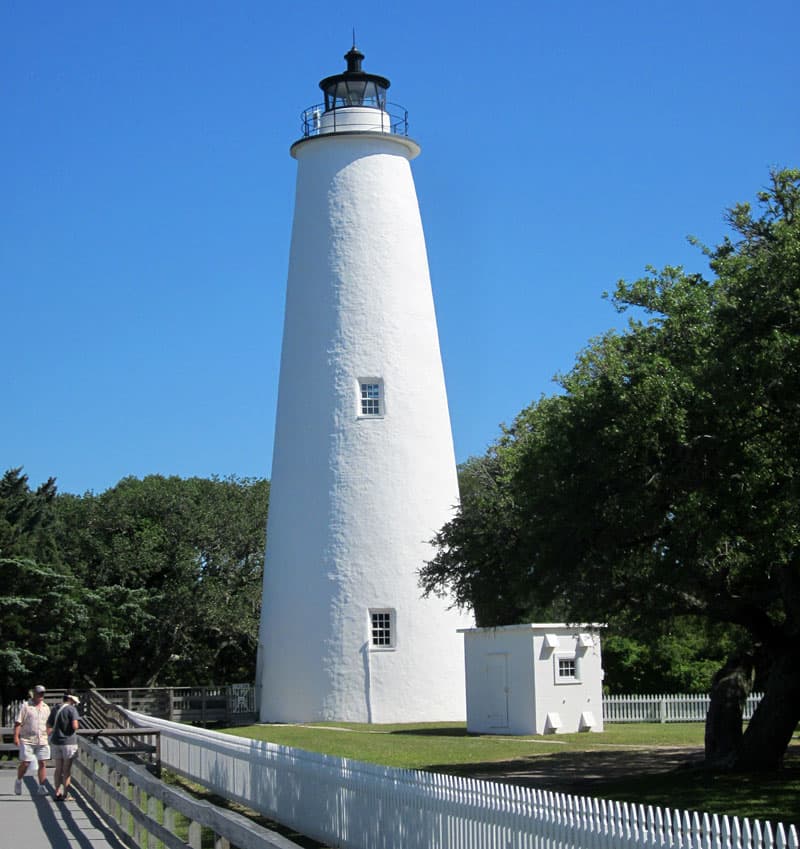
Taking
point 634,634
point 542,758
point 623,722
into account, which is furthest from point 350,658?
point 634,634

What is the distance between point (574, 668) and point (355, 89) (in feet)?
57.7

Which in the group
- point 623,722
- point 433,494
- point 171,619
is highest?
point 433,494

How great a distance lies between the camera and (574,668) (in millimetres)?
31531

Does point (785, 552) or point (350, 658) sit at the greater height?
point (785, 552)

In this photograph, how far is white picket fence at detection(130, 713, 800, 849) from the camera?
898 cm

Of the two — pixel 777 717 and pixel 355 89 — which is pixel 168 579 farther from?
pixel 777 717

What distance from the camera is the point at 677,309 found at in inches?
698

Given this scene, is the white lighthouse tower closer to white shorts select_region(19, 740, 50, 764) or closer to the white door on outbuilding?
the white door on outbuilding

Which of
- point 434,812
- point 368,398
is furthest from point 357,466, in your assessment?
point 434,812

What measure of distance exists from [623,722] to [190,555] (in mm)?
15912

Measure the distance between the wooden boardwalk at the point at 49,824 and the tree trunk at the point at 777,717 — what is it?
908 centimetres

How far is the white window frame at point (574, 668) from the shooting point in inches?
1226

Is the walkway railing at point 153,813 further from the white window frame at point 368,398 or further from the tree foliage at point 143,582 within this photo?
the tree foliage at point 143,582

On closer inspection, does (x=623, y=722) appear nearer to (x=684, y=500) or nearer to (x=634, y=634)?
(x=634, y=634)
